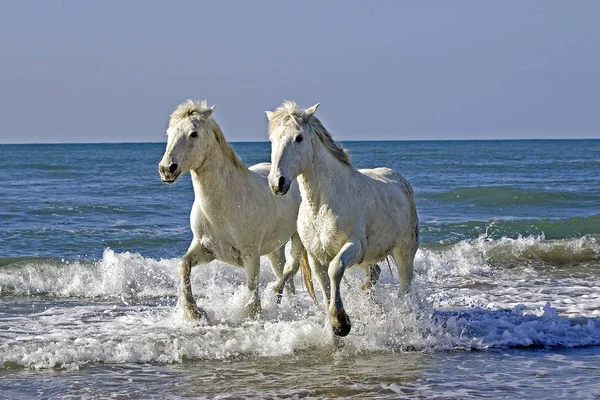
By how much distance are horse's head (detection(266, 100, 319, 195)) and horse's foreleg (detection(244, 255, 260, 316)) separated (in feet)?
5.52

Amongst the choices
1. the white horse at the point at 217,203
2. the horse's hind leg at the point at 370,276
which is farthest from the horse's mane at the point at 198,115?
the horse's hind leg at the point at 370,276

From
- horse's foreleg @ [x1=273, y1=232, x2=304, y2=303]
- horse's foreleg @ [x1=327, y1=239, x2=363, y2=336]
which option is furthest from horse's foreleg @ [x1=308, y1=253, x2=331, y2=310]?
horse's foreleg @ [x1=273, y1=232, x2=304, y2=303]

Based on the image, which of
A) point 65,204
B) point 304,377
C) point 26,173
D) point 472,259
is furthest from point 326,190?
point 26,173

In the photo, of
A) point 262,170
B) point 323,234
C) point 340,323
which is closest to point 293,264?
point 262,170

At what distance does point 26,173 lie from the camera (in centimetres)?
3697

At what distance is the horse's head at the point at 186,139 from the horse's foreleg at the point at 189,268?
75 cm

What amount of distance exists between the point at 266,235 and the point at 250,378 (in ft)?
6.38

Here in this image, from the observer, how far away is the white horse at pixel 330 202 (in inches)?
262

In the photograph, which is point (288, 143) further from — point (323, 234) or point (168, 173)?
point (168, 173)

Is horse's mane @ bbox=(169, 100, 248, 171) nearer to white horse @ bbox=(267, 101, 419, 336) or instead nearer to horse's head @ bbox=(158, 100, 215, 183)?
horse's head @ bbox=(158, 100, 215, 183)

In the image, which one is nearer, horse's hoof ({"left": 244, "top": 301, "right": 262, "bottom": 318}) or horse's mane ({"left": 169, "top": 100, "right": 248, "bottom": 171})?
horse's mane ({"left": 169, "top": 100, "right": 248, "bottom": 171})

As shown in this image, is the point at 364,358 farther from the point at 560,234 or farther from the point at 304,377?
the point at 560,234

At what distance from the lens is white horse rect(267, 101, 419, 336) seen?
6.65 m

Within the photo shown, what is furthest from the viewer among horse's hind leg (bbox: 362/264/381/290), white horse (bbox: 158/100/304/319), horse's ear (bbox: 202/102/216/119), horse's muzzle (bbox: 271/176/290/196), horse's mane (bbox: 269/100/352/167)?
horse's hind leg (bbox: 362/264/381/290)
